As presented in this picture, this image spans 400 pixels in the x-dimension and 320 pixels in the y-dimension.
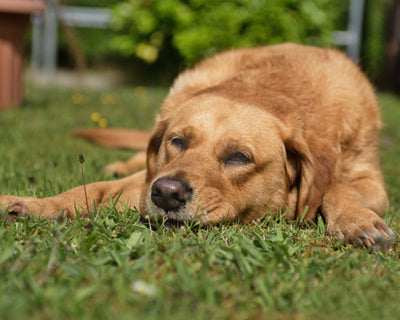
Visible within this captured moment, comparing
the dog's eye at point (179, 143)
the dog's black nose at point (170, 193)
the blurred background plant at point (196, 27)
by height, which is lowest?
the dog's black nose at point (170, 193)

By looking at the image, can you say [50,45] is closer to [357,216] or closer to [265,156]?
[265,156]

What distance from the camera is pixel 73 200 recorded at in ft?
9.06

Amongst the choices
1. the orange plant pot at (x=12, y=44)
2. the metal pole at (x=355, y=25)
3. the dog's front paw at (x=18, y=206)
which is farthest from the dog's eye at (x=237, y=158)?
the metal pole at (x=355, y=25)

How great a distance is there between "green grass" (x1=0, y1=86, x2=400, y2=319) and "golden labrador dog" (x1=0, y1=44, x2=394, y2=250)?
138 mm

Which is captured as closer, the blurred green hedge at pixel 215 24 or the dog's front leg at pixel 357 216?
the dog's front leg at pixel 357 216

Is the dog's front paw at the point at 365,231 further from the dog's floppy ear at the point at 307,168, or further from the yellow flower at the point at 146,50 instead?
the yellow flower at the point at 146,50

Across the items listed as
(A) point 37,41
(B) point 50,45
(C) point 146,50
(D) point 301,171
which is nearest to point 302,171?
(D) point 301,171

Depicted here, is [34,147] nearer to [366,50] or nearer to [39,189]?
[39,189]

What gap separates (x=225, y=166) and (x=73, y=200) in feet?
2.90

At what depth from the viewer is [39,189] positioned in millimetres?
3006

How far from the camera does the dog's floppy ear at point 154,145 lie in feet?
10.4

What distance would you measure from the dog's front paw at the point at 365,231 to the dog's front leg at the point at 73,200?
118 centimetres

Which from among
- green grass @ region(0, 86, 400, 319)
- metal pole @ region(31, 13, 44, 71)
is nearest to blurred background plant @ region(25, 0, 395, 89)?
metal pole @ region(31, 13, 44, 71)

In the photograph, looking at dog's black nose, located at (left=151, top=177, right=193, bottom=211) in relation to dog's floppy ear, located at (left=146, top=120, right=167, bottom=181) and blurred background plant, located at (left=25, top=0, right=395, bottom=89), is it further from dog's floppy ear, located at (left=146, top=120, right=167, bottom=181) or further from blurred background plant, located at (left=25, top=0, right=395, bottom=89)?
blurred background plant, located at (left=25, top=0, right=395, bottom=89)
